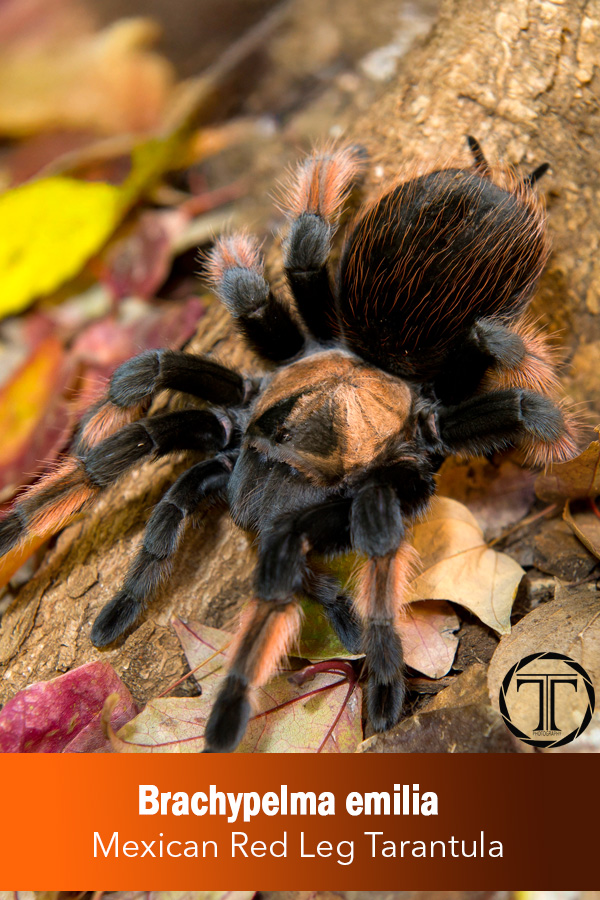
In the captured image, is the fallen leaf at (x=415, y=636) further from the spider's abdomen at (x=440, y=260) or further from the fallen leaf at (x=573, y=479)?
the spider's abdomen at (x=440, y=260)

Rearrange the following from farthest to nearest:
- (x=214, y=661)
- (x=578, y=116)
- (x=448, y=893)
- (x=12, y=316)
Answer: (x=12, y=316) < (x=578, y=116) < (x=214, y=661) < (x=448, y=893)

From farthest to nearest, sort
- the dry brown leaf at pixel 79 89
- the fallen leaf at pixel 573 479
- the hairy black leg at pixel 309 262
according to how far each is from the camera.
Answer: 1. the dry brown leaf at pixel 79 89
2. the hairy black leg at pixel 309 262
3. the fallen leaf at pixel 573 479

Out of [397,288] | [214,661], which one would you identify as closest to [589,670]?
[214,661]

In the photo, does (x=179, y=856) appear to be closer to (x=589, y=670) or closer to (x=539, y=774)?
(x=539, y=774)
